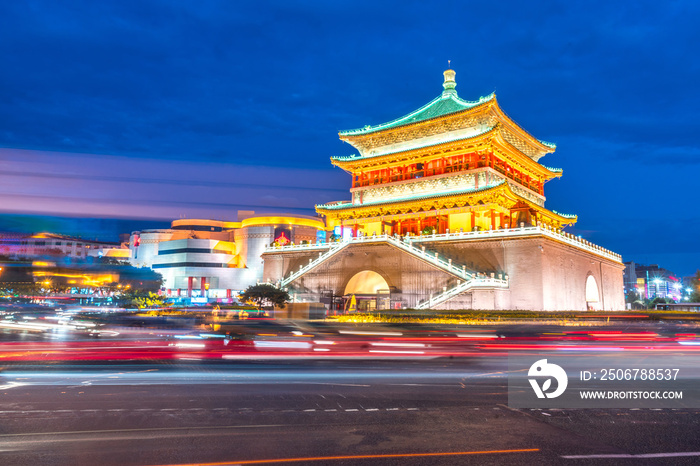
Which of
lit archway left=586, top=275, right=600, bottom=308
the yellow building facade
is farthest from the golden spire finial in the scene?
lit archway left=586, top=275, right=600, bottom=308

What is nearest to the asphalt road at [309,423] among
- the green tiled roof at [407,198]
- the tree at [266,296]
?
the tree at [266,296]

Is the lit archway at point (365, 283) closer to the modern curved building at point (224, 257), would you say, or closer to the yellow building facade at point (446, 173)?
the yellow building facade at point (446, 173)

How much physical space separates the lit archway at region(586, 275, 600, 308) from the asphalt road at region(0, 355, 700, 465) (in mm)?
34646

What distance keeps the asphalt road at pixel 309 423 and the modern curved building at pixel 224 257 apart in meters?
56.4

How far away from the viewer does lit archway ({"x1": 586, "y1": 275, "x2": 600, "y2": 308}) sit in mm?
40875

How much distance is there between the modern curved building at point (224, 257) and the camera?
2630 inches

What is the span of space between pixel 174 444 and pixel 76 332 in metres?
15.8

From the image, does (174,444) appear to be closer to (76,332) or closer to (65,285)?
(76,332)

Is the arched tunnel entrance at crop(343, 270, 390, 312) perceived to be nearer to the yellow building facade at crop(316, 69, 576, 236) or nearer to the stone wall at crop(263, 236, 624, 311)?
the stone wall at crop(263, 236, 624, 311)

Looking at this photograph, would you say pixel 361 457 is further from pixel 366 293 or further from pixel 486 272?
pixel 366 293

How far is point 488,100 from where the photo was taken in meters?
38.8

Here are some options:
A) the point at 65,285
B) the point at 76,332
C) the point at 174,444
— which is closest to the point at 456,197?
the point at 76,332

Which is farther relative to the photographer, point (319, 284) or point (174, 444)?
point (319, 284)

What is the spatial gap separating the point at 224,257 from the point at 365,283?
33.7 m
